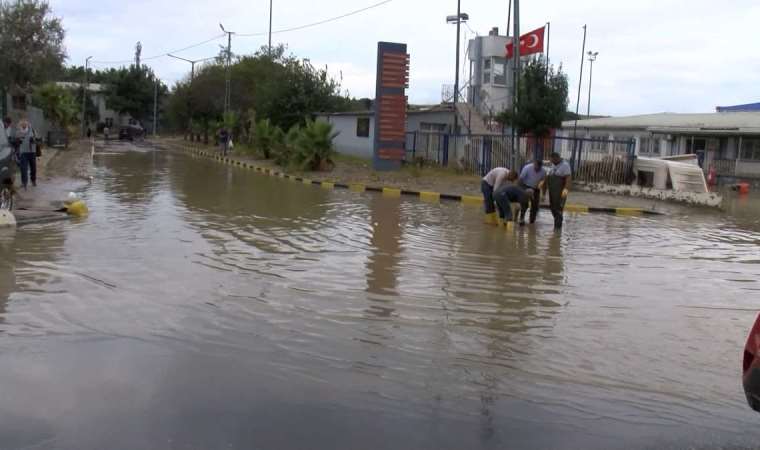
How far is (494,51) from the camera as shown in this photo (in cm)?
4872

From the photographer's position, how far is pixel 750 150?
35.5 metres

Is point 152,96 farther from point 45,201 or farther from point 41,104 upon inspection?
point 45,201

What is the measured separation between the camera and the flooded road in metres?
4.46

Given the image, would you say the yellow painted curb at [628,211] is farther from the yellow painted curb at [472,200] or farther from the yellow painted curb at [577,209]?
the yellow painted curb at [472,200]

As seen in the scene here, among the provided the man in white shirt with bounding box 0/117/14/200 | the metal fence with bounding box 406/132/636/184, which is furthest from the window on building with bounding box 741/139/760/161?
the man in white shirt with bounding box 0/117/14/200

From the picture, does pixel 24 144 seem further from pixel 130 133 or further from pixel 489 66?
pixel 130 133

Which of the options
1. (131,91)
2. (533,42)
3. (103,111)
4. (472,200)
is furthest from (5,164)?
(103,111)

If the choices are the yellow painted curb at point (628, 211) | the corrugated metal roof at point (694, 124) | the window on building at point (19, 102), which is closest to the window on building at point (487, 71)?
the corrugated metal roof at point (694, 124)

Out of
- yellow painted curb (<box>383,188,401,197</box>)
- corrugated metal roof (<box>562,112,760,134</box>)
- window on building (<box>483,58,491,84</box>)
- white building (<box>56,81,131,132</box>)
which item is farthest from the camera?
white building (<box>56,81,131,132</box>)

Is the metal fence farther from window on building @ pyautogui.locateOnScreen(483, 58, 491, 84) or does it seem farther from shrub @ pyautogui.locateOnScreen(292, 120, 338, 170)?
window on building @ pyautogui.locateOnScreen(483, 58, 491, 84)

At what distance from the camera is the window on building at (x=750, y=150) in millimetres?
35159

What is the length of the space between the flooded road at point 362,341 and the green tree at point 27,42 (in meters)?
23.5

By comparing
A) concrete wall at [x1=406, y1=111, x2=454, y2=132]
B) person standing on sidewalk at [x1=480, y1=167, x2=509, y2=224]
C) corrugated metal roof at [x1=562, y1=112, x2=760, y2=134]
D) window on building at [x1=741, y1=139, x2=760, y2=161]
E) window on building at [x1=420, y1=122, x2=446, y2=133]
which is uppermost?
corrugated metal roof at [x1=562, y1=112, x2=760, y2=134]

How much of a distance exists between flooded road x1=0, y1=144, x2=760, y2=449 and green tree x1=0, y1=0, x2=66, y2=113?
2346cm
